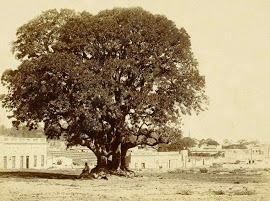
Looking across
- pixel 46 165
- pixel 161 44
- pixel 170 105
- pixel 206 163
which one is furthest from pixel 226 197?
pixel 206 163

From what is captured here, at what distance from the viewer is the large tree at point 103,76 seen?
84.5 ft

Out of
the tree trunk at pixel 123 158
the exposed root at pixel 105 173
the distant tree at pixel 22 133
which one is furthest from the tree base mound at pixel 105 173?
the distant tree at pixel 22 133

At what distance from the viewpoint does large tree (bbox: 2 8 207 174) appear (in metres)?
25.8

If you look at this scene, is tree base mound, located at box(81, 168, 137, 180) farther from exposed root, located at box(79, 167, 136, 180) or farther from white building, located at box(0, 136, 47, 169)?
white building, located at box(0, 136, 47, 169)

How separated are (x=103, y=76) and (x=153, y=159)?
37782 millimetres

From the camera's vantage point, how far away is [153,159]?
6238 centimetres

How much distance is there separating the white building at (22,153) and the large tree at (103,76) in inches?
818

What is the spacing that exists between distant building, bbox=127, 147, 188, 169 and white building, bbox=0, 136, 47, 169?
11052mm

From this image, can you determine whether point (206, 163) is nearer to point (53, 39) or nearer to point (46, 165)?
point (46, 165)

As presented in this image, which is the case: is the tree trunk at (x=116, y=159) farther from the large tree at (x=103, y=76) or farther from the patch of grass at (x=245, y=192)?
the patch of grass at (x=245, y=192)

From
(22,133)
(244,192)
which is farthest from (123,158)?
(22,133)

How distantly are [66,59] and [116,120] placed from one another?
4.95m

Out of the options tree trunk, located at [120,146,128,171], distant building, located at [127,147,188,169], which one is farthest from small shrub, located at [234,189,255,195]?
distant building, located at [127,147,188,169]

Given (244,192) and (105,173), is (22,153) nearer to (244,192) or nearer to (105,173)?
(105,173)
